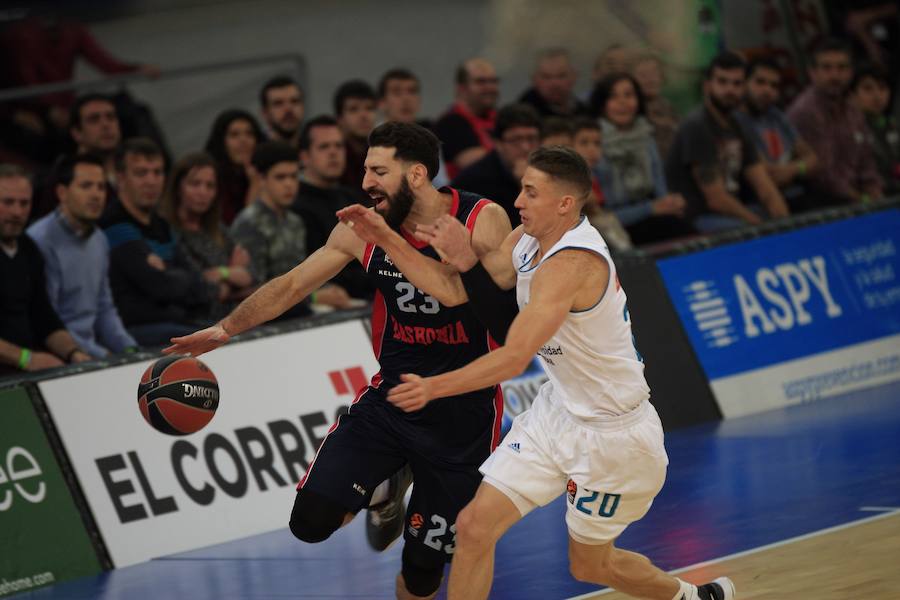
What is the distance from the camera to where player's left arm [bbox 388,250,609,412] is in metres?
5.29

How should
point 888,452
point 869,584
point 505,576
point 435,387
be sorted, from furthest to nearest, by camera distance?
1. point 888,452
2. point 505,576
3. point 869,584
4. point 435,387

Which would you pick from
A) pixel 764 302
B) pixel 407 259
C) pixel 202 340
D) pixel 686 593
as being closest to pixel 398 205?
pixel 407 259

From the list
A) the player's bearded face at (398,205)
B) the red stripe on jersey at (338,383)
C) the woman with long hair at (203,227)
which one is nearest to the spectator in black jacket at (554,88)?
the woman with long hair at (203,227)

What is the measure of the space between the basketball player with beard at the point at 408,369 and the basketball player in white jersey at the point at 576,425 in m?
0.54

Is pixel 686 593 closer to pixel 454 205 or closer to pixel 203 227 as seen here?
pixel 454 205

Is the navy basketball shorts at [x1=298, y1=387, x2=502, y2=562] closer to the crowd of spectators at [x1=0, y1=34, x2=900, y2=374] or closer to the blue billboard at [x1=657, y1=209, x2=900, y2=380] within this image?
the crowd of spectators at [x1=0, y1=34, x2=900, y2=374]

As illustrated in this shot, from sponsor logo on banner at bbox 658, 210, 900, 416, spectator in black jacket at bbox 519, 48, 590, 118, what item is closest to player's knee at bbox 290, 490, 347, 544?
sponsor logo on banner at bbox 658, 210, 900, 416

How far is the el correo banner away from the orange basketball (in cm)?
211

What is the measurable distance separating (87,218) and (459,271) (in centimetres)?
447

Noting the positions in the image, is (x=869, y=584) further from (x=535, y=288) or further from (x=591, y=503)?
(x=535, y=288)

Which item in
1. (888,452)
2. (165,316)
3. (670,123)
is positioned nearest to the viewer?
(888,452)

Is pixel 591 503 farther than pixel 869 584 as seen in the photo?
No

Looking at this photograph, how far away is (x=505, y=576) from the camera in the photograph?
753 cm

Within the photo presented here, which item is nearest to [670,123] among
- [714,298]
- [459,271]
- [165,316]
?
[714,298]
